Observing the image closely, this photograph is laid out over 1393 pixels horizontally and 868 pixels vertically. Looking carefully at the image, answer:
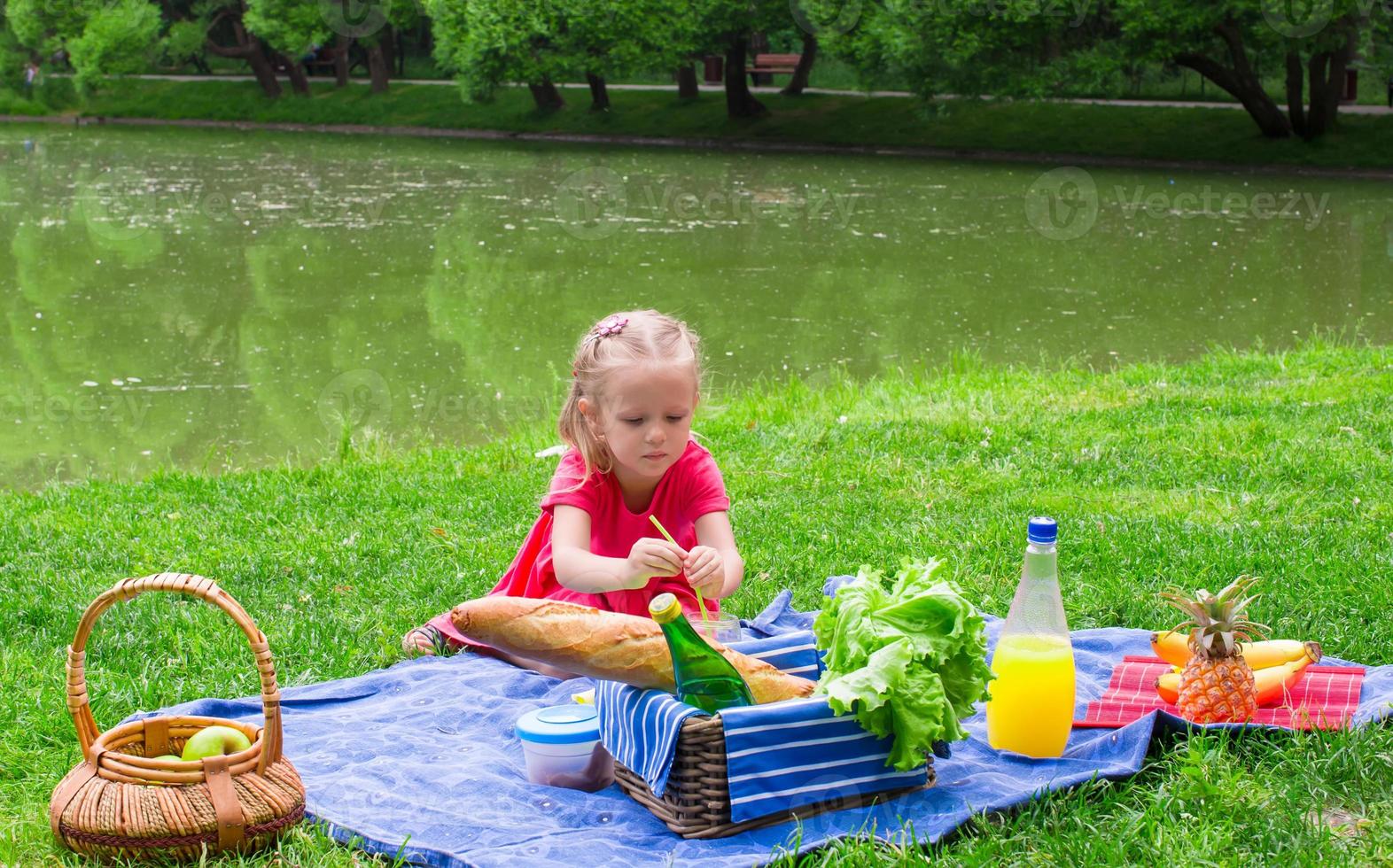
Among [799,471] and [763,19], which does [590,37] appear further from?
[799,471]

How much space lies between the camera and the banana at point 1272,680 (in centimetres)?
316

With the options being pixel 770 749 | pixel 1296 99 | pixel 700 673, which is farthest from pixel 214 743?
pixel 1296 99

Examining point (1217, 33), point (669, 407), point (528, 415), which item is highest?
point (1217, 33)

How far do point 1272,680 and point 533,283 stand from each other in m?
9.88

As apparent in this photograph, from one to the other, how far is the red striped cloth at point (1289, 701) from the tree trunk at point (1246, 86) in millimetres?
22045

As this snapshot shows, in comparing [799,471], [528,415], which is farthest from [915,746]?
[528,415]

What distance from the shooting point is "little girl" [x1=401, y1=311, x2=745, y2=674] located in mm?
3227

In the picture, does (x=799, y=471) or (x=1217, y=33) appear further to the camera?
(x=1217, y=33)

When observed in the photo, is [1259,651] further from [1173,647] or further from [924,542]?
[924,542]

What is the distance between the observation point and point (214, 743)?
270cm

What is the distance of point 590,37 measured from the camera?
30.1 m

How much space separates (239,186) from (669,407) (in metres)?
18.5

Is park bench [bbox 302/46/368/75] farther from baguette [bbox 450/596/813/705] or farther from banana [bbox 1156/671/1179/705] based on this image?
banana [bbox 1156/671/1179/705]

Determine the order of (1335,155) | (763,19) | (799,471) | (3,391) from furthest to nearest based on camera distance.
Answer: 1. (763,19)
2. (1335,155)
3. (3,391)
4. (799,471)
